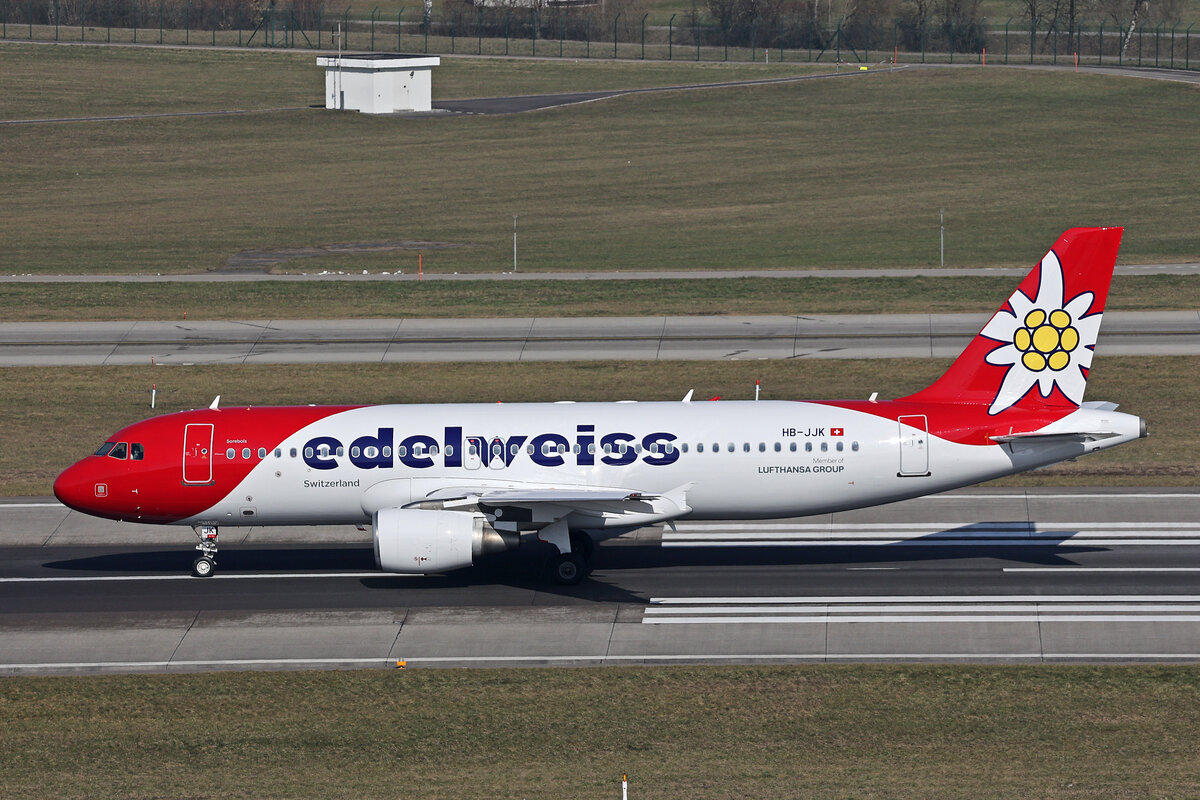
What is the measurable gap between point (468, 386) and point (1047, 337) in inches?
925

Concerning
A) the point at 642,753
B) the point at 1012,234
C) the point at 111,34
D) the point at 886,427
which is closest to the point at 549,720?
the point at 642,753

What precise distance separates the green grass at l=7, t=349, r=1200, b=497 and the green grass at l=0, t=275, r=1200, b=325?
9.73 m

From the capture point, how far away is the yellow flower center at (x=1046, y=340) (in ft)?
116

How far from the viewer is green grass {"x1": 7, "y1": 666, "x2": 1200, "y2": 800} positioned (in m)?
24.3

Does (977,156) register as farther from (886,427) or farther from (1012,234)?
(886,427)

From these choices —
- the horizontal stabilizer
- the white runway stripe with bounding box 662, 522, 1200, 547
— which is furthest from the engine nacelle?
the horizontal stabilizer

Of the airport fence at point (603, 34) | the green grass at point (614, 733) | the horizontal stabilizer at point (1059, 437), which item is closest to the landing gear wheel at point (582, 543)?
the green grass at point (614, 733)

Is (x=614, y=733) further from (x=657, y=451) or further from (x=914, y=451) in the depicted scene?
(x=914, y=451)

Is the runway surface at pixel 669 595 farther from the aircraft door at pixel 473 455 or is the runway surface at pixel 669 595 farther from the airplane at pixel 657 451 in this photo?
the aircraft door at pixel 473 455

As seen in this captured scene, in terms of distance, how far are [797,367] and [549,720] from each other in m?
29.8

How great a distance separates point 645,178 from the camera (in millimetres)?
104000

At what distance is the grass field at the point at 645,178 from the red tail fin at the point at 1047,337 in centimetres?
4025

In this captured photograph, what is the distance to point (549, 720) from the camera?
27328mm

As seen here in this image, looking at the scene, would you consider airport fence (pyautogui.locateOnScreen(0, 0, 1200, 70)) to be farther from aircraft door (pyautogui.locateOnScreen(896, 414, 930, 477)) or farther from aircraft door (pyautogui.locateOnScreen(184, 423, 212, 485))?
aircraft door (pyautogui.locateOnScreen(184, 423, 212, 485))
